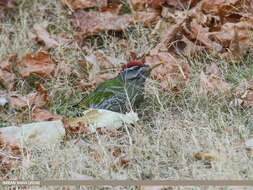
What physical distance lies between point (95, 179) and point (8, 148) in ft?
3.67

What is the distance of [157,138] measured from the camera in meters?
4.67

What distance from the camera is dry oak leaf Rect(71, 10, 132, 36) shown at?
273 inches

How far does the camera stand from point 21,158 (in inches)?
185

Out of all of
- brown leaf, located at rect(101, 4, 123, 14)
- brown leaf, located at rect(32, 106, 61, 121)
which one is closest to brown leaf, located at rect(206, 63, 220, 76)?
brown leaf, located at rect(101, 4, 123, 14)

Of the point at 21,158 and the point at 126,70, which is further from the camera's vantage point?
the point at 126,70

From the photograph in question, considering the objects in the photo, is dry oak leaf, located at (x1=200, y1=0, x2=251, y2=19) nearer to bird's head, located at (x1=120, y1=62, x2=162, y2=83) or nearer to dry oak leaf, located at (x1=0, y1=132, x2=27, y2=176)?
bird's head, located at (x1=120, y1=62, x2=162, y2=83)

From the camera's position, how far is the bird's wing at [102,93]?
5762mm

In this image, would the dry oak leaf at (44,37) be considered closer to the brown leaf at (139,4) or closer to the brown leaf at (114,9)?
the brown leaf at (114,9)

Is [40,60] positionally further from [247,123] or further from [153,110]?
[247,123]

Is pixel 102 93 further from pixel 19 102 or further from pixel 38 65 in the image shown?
pixel 38 65

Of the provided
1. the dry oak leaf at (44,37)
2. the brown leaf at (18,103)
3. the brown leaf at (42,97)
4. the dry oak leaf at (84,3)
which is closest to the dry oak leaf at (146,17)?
the dry oak leaf at (84,3)

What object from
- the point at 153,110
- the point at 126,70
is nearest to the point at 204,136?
the point at 153,110

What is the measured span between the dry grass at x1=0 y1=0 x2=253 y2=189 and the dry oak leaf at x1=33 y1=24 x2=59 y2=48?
207 mm

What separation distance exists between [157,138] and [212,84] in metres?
1.29
